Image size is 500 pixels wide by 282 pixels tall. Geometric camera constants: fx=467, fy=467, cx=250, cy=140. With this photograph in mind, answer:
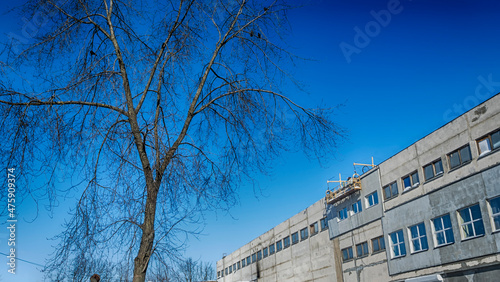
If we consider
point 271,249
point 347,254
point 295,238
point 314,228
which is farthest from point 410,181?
point 271,249

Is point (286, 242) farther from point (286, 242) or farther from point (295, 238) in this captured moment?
point (295, 238)

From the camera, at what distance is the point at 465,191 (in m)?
25.7

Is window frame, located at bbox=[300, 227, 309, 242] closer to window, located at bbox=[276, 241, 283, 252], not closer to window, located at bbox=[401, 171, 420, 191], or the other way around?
window, located at bbox=[276, 241, 283, 252]

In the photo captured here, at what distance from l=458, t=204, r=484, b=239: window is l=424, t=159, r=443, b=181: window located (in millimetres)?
2915

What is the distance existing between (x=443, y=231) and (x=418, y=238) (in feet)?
8.62

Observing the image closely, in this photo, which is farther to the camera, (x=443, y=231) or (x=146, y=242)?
(x=443, y=231)

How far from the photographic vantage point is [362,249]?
35.9 meters

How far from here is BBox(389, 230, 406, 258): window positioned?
3127cm

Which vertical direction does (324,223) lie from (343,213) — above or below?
below

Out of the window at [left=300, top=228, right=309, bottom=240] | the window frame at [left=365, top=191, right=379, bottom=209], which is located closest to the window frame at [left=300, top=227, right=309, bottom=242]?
the window at [left=300, top=228, right=309, bottom=240]

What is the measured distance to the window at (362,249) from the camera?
116ft

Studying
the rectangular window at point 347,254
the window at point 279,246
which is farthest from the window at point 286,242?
the rectangular window at point 347,254

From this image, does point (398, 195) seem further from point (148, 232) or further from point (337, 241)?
point (148, 232)

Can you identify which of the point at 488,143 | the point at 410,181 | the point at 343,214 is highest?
the point at 488,143
